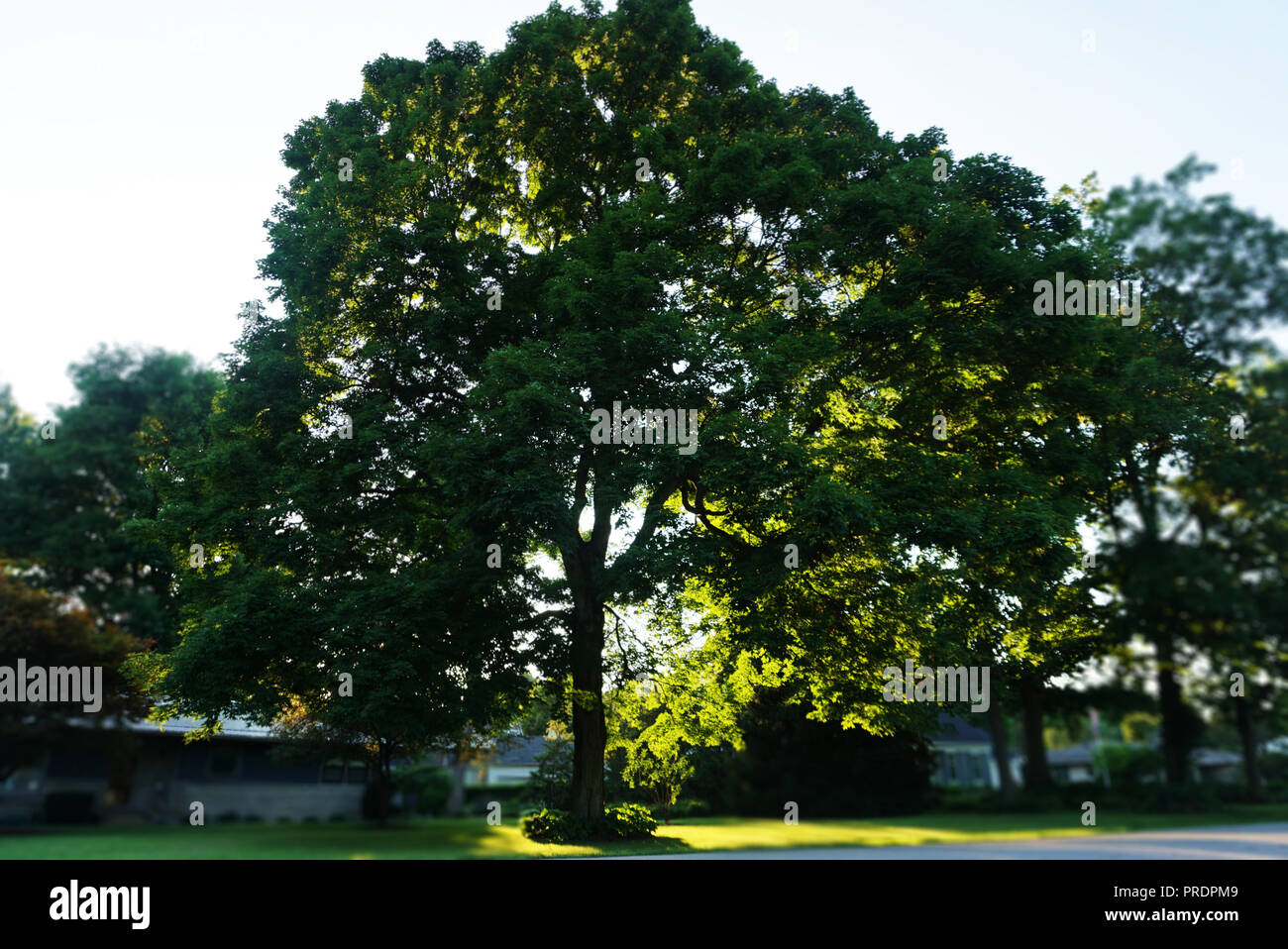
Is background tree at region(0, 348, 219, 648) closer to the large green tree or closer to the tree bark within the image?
the large green tree

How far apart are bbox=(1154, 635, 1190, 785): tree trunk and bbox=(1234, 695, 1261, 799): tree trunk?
1262mm

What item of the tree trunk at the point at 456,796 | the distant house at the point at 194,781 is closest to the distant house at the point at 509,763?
the tree trunk at the point at 456,796

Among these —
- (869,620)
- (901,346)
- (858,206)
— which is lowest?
(869,620)

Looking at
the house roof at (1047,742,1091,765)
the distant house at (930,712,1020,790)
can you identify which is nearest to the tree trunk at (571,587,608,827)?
the distant house at (930,712,1020,790)

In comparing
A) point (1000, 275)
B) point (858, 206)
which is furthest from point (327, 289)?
point (1000, 275)

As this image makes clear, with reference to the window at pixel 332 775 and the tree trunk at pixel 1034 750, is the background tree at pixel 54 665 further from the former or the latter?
the tree trunk at pixel 1034 750

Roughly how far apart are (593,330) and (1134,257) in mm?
16717

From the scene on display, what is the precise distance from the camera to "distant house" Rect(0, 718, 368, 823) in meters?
32.1

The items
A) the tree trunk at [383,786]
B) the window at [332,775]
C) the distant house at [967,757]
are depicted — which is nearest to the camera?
the tree trunk at [383,786]

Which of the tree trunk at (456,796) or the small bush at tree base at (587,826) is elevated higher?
the small bush at tree base at (587,826)

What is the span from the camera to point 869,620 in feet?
62.5

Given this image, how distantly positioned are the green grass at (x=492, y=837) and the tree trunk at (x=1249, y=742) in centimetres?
77

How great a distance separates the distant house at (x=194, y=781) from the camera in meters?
32.1
